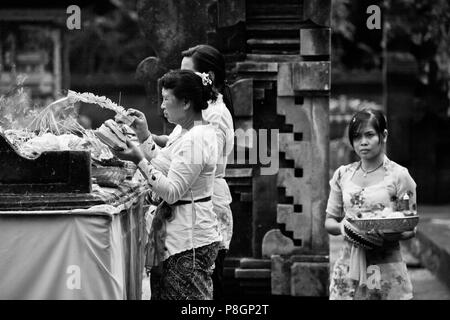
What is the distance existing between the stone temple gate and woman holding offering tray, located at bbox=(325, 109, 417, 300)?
1781 mm

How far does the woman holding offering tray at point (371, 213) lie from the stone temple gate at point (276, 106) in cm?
178

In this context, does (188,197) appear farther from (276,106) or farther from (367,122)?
(276,106)

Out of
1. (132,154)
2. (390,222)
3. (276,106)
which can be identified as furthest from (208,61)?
(276,106)

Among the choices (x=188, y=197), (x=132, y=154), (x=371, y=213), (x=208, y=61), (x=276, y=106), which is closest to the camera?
(x=132, y=154)

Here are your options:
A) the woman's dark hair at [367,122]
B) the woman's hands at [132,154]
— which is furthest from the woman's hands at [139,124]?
the woman's dark hair at [367,122]

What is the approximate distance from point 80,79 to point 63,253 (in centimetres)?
1818

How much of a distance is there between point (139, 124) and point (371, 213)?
4.29ft

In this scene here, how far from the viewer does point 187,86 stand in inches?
199

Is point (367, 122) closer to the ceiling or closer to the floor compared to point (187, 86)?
closer to the floor

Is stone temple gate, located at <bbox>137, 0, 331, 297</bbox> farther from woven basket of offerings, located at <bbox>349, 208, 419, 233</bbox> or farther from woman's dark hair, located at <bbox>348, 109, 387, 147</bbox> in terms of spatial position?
woven basket of offerings, located at <bbox>349, 208, 419, 233</bbox>

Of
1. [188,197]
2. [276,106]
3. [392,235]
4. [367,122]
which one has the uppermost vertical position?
[276,106]

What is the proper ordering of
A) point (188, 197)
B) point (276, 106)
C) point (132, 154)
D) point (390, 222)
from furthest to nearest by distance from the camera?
point (276, 106) → point (390, 222) → point (188, 197) → point (132, 154)

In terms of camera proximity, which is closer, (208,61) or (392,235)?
(392,235)

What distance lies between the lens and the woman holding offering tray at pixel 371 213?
540 cm
